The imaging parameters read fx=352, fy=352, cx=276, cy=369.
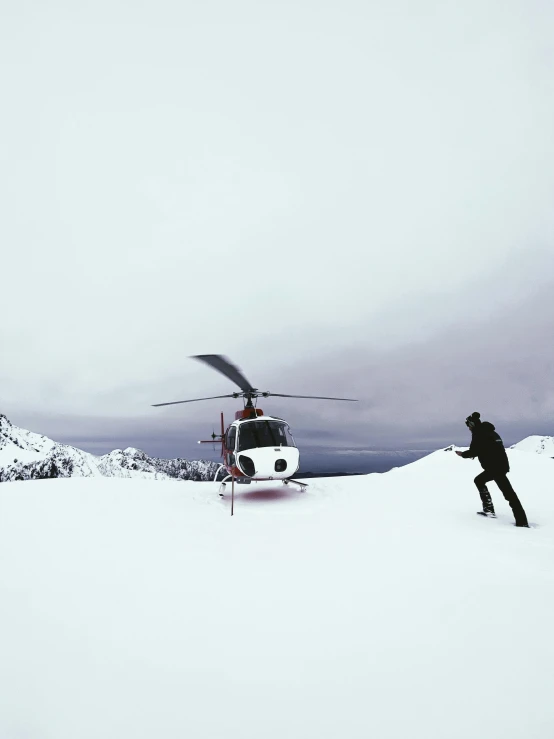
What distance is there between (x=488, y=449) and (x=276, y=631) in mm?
5827

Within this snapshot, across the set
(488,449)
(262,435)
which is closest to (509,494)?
(488,449)

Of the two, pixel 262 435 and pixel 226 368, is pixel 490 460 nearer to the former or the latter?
pixel 262 435

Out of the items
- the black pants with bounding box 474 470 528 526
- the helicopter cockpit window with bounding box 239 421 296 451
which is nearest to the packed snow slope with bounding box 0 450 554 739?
the black pants with bounding box 474 470 528 526

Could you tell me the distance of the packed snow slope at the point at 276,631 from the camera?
234cm

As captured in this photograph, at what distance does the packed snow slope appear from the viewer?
234cm

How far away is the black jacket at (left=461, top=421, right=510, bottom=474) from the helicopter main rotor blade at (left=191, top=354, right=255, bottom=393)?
5.99 m

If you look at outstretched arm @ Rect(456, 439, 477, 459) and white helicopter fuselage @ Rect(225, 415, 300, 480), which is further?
white helicopter fuselage @ Rect(225, 415, 300, 480)

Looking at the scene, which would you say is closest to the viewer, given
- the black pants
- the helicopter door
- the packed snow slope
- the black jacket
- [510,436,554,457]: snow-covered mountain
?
the packed snow slope

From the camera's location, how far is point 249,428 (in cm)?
1026

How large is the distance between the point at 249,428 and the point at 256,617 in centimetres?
685

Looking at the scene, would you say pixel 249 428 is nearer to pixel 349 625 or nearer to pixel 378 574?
pixel 378 574

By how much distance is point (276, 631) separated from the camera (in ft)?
10.7

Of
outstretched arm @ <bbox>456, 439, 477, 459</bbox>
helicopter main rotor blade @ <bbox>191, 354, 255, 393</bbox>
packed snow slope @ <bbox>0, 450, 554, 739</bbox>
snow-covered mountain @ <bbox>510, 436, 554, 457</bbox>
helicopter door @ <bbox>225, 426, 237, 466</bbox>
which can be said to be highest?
snow-covered mountain @ <bbox>510, 436, 554, 457</bbox>

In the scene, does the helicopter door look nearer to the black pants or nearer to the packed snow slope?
the packed snow slope
